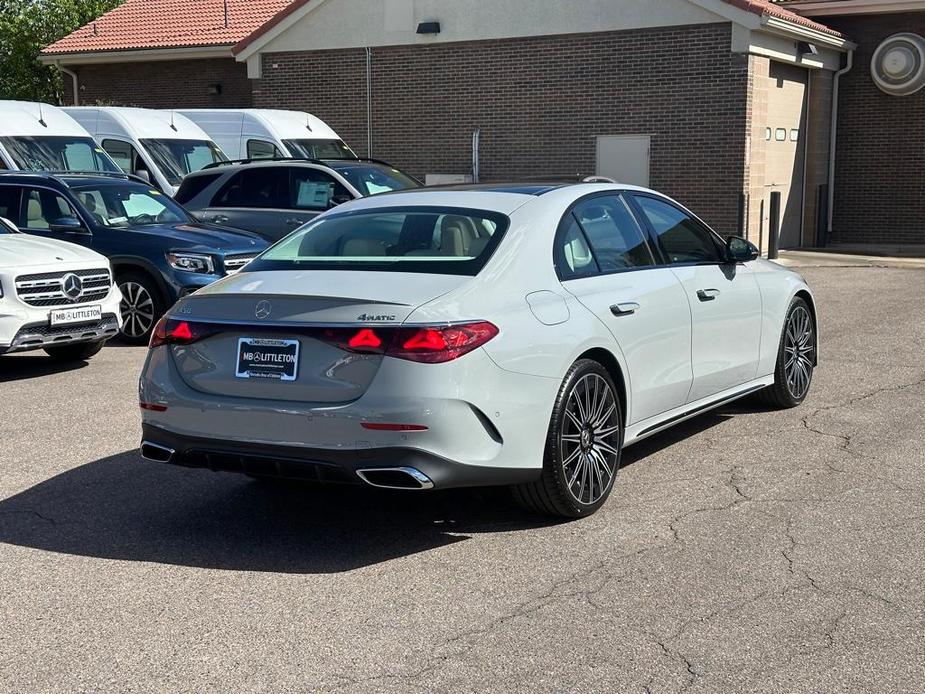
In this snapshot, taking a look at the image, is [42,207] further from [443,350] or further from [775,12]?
[775,12]

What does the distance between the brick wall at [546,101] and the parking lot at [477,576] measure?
14.8 metres

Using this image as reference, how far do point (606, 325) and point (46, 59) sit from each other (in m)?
29.2

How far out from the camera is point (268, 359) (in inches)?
218

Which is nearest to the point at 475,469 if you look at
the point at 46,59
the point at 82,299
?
the point at 82,299

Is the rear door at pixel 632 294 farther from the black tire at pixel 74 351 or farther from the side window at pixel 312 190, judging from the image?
the side window at pixel 312 190

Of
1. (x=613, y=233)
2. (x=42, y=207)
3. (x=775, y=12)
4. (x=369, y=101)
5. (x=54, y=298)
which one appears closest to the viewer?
(x=613, y=233)

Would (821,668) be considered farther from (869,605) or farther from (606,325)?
(606,325)

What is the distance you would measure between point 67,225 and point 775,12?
13918mm

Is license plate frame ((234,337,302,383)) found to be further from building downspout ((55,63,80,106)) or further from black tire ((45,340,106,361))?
building downspout ((55,63,80,106))

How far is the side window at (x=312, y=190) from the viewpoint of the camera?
50.9ft

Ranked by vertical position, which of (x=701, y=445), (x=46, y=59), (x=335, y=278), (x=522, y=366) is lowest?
(x=701, y=445)

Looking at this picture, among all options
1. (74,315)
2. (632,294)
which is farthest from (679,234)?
(74,315)

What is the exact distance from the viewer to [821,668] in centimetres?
425

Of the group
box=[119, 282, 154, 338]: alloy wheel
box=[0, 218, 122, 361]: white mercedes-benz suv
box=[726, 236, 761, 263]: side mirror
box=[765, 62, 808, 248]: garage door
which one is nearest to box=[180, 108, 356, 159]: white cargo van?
box=[765, 62, 808, 248]: garage door
